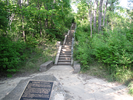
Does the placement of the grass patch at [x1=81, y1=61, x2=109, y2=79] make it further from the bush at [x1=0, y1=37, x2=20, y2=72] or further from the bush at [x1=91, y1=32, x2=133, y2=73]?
the bush at [x1=0, y1=37, x2=20, y2=72]

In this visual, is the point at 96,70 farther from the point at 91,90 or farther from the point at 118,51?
the point at 91,90

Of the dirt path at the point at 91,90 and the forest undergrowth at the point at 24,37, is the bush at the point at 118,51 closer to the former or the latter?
the dirt path at the point at 91,90

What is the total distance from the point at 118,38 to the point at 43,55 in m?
6.30

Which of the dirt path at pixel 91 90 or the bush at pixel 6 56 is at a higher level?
the bush at pixel 6 56

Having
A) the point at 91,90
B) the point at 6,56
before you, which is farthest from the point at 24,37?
the point at 91,90

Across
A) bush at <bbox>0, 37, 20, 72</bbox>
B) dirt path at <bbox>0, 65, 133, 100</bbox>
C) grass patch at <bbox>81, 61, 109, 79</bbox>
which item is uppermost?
bush at <bbox>0, 37, 20, 72</bbox>

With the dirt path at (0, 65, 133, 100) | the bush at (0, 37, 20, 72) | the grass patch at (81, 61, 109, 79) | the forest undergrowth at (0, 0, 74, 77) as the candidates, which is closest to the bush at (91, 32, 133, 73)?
the grass patch at (81, 61, 109, 79)

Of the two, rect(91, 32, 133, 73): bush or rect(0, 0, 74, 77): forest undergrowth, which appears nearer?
rect(91, 32, 133, 73): bush

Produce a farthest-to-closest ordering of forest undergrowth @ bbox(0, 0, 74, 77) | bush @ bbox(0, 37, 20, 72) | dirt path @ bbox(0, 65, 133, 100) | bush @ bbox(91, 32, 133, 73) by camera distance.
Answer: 1. forest undergrowth @ bbox(0, 0, 74, 77)
2. bush @ bbox(0, 37, 20, 72)
3. bush @ bbox(91, 32, 133, 73)
4. dirt path @ bbox(0, 65, 133, 100)

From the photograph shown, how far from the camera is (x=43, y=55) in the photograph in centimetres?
958

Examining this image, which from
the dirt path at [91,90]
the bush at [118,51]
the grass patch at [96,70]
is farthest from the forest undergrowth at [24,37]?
the bush at [118,51]

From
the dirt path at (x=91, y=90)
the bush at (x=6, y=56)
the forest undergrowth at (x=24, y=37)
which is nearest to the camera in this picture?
the dirt path at (x=91, y=90)

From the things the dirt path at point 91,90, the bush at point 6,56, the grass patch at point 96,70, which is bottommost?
the dirt path at point 91,90

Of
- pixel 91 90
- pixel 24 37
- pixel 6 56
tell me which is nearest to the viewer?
pixel 91 90
